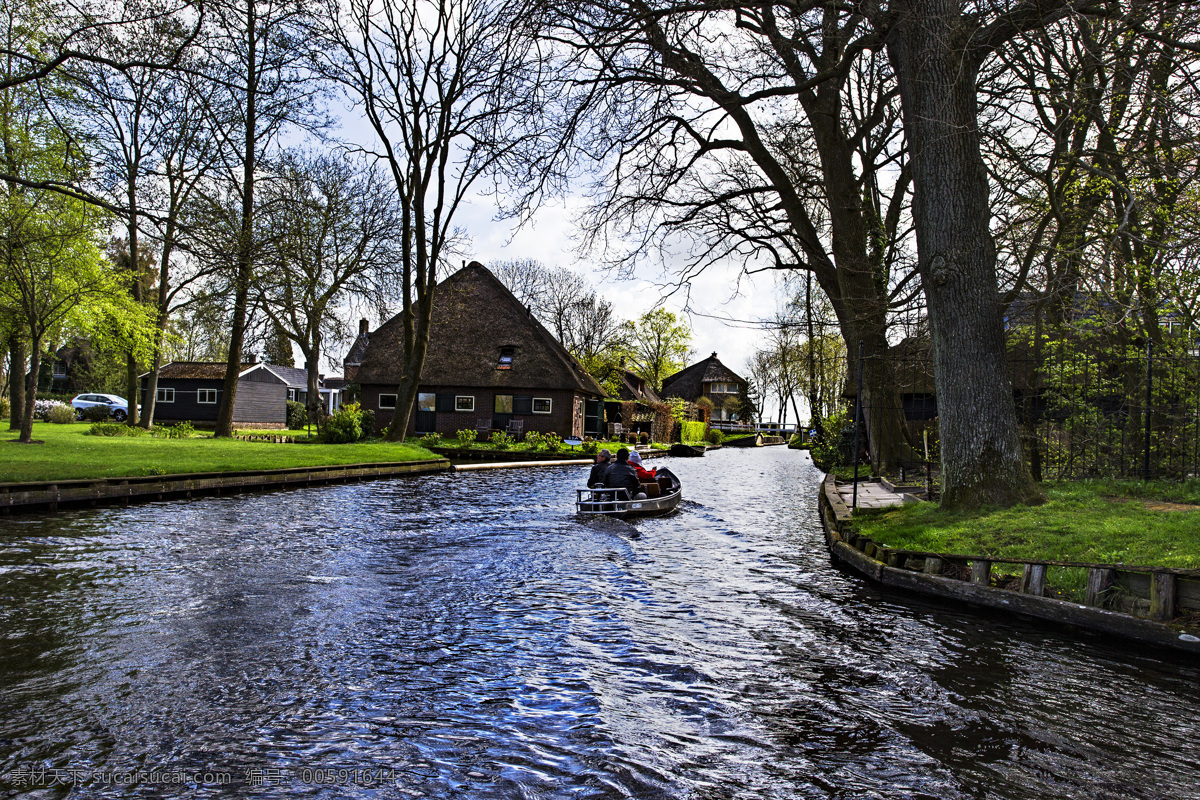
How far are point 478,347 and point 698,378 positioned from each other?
5515cm

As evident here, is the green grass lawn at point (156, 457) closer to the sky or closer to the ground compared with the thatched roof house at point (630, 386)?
Result: closer to the ground

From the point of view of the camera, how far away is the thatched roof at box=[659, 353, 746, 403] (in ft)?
298

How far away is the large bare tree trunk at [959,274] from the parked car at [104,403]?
140ft

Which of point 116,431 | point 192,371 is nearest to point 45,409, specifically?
point 192,371

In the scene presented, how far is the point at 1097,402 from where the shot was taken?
14.1 m

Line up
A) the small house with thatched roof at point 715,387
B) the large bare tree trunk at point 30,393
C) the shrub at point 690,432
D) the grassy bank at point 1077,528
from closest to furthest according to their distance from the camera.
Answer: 1. the grassy bank at point 1077,528
2. the large bare tree trunk at point 30,393
3. the shrub at point 690,432
4. the small house with thatched roof at point 715,387

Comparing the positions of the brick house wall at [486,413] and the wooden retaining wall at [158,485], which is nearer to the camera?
the wooden retaining wall at [158,485]

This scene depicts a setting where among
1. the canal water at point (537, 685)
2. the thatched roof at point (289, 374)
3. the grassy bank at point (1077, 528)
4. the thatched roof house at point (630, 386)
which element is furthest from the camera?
the thatched roof house at point (630, 386)

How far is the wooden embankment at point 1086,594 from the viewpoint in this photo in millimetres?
6746

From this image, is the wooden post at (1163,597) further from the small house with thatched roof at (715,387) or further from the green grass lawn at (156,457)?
the small house with thatched roof at (715,387)

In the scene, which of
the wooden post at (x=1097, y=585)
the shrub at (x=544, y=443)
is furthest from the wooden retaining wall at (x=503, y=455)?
the wooden post at (x=1097, y=585)

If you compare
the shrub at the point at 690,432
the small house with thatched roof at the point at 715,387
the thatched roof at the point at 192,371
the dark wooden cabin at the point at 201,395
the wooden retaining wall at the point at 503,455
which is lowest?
the wooden retaining wall at the point at 503,455

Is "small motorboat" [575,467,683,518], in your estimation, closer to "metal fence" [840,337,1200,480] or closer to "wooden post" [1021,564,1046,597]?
"metal fence" [840,337,1200,480]

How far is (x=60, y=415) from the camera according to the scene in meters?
37.3
